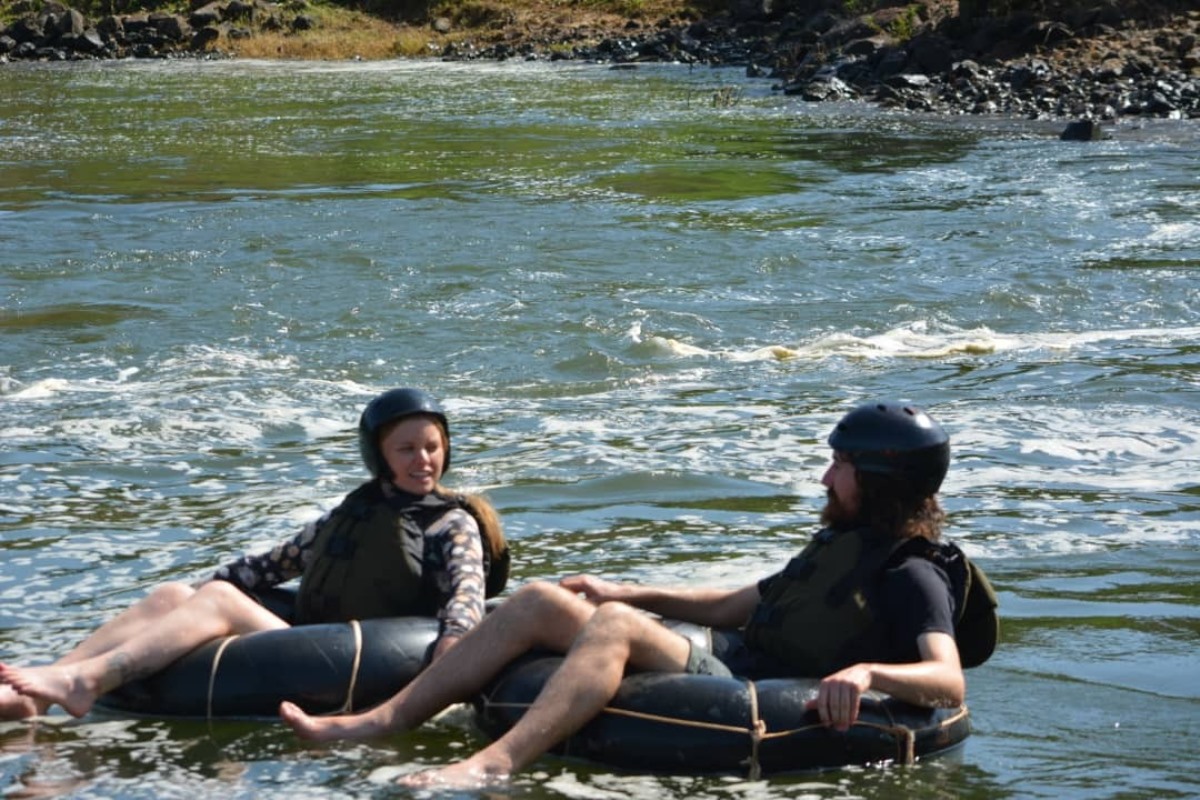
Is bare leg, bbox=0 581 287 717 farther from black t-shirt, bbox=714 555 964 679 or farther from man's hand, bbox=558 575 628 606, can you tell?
black t-shirt, bbox=714 555 964 679

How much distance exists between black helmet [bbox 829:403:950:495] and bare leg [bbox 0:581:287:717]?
201 cm

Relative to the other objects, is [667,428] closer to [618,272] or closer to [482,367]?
[482,367]

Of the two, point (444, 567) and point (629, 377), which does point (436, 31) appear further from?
point (444, 567)

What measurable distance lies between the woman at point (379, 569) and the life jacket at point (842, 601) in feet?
3.29

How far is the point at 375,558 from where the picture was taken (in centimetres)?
639

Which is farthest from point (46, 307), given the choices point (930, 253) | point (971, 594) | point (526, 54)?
point (526, 54)

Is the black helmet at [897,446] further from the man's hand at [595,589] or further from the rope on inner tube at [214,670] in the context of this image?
the rope on inner tube at [214,670]

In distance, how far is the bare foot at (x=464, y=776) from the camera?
5.55 metres

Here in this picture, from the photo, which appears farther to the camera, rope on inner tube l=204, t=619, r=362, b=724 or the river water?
the river water

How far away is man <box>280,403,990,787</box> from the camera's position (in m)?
5.67

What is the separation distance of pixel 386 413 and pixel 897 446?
1684mm

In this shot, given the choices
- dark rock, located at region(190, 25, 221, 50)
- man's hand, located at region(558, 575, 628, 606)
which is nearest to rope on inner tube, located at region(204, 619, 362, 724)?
man's hand, located at region(558, 575, 628, 606)

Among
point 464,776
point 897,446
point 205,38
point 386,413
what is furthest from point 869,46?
point 464,776

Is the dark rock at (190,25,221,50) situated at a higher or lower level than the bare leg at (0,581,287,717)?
higher
